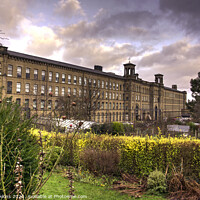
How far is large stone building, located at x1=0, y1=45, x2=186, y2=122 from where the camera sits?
128 feet

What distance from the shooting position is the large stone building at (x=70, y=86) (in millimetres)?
38969

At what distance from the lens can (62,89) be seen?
50188mm

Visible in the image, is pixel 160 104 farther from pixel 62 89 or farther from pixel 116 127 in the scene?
pixel 116 127

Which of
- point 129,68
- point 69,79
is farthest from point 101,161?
point 129,68

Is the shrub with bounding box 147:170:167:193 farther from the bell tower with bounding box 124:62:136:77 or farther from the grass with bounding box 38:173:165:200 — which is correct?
the bell tower with bounding box 124:62:136:77

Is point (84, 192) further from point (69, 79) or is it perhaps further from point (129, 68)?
point (129, 68)

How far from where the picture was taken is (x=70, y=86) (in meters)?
52.3

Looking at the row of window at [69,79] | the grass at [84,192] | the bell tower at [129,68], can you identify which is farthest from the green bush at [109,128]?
the bell tower at [129,68]

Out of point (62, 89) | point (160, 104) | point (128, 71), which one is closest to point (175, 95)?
point (160, 104)

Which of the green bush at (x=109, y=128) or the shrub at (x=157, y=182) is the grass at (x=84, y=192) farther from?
the green bush at (x=109, y=128)

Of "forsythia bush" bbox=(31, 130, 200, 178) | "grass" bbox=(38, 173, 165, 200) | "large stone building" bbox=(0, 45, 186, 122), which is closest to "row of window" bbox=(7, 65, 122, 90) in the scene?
"large stone building" bbox=(0, 45, 186, 122)

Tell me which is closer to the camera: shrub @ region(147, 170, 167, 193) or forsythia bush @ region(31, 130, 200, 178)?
shrub @ region(147, 170, 167, 193)

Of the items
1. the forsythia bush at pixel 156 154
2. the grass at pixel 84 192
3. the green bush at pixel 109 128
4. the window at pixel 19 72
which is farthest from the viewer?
the window at pixel 19 72

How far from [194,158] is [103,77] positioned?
178ft
